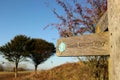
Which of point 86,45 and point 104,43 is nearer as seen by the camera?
point 104,43

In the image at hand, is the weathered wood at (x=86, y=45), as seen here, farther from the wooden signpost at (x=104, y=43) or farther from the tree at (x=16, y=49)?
the tree at (x=16, y=49)

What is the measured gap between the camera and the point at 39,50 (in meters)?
39.7

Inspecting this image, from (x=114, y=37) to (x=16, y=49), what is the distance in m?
35.7

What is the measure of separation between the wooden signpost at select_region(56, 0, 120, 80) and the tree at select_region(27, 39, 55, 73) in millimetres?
36363

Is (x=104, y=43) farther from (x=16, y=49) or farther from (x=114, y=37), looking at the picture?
(x=16, y=49)

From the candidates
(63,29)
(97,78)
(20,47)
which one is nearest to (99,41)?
(97,78)

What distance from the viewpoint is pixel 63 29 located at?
8.12 metres

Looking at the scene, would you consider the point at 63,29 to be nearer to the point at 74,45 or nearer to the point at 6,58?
the point at 74,45

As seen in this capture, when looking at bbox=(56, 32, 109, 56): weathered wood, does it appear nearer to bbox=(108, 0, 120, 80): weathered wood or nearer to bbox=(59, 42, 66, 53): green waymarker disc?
bbox=(59, 42, 66, 53): green waymarker disc

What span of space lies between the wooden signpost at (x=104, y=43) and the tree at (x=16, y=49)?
34984 mm

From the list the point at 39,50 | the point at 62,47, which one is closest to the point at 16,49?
the point at 39,50

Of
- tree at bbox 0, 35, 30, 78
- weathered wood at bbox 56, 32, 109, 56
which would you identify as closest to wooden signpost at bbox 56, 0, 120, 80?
weathered wood at bbox 56, 32, 109, 56

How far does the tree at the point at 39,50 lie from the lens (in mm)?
39500

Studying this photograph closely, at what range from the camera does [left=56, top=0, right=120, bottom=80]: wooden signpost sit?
2154mm
